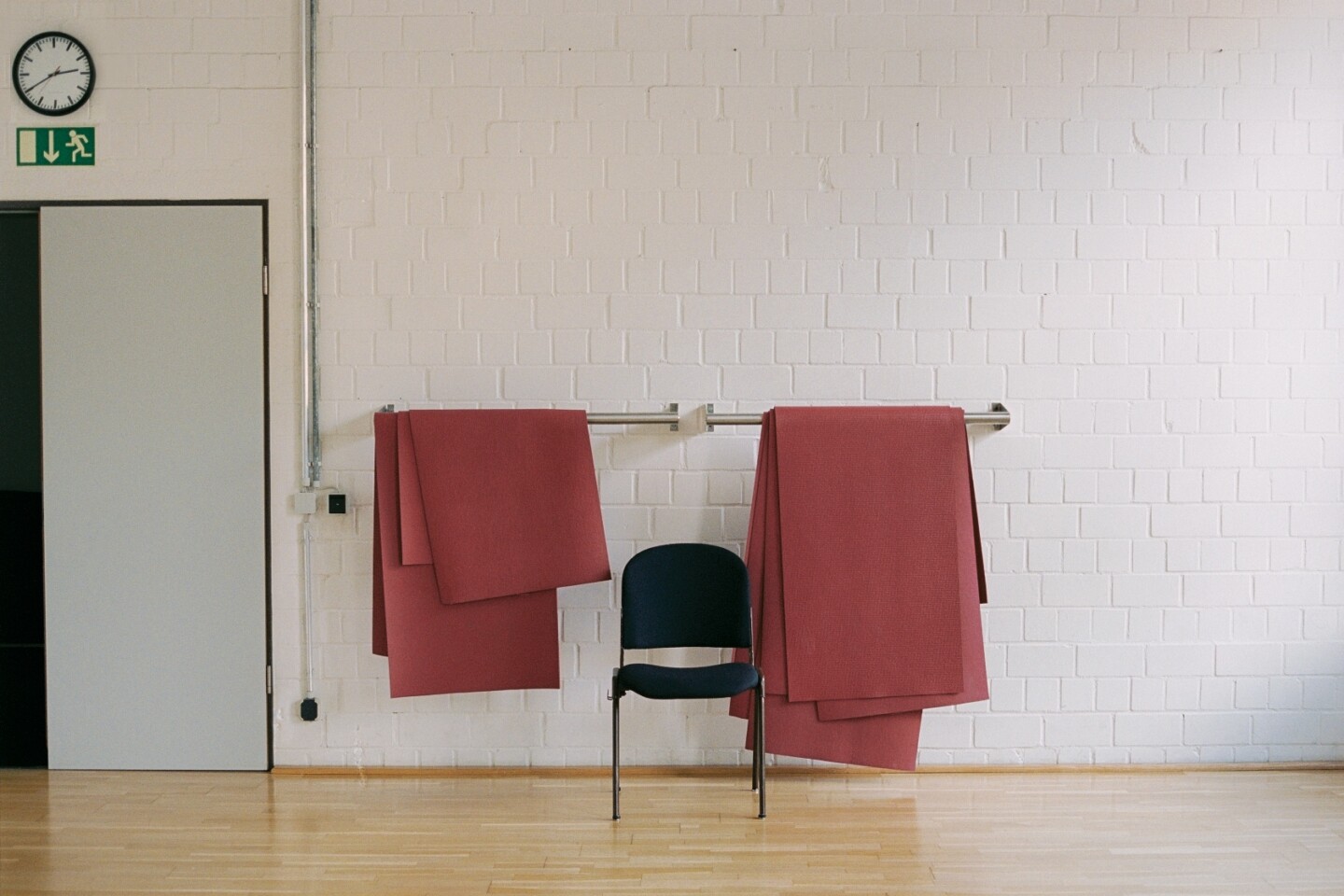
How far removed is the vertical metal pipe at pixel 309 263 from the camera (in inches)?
143

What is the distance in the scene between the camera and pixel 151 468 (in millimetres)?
3688

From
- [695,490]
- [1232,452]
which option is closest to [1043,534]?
[1232,452]

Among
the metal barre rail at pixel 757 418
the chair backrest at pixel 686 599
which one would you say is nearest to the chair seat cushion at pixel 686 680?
the chair backrest at pixel 686 599

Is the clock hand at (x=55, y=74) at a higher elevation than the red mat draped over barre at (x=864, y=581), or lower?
higher

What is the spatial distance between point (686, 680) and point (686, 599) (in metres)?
0.37

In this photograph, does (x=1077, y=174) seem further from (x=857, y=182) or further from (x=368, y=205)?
(x=368, y=205)

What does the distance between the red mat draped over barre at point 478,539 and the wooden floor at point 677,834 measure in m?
0.47

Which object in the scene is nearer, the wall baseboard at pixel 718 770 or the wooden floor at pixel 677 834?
the wooden floor at pixel 677 834

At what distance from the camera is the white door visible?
145 inches

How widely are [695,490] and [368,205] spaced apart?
1.56m

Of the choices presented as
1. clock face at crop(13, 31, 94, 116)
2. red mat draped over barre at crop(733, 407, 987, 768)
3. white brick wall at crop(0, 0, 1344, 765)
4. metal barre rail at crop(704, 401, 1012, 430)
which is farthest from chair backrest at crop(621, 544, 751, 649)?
clock face at crop(13, 31, 94, 116)

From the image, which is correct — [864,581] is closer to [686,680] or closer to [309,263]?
[686,680]

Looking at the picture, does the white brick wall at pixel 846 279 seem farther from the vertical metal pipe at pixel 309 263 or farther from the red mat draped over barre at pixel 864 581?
the red mat draped over barre at pixel 864 581

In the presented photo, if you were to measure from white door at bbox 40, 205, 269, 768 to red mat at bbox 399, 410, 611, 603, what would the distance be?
72 centimetres
